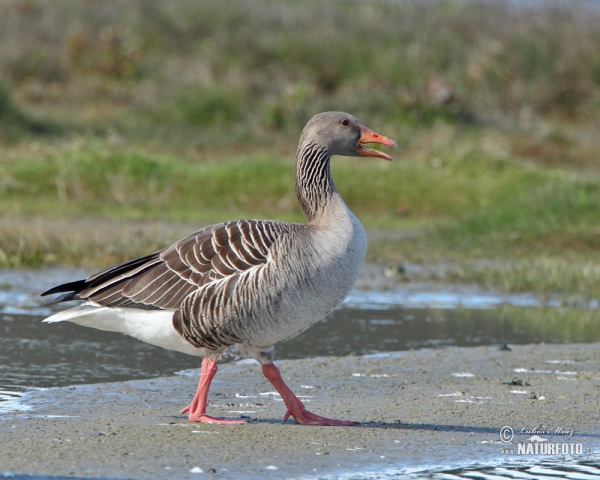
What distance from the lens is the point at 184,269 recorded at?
607cm

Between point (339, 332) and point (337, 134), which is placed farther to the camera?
point (339, 332)

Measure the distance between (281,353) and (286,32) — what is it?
58.9 ft

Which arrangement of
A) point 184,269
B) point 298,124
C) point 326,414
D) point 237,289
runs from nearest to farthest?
point 237,289
point 184,269
point 326,414
point 298,124

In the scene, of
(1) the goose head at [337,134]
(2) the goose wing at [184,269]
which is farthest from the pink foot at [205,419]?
(1) the goose head at [337,134]

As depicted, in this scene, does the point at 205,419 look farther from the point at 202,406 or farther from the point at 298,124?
the point at 298,124

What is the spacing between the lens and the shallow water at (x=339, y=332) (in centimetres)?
725

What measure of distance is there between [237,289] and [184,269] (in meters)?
0.44

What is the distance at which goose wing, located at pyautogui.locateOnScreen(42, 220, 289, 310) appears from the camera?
591cm

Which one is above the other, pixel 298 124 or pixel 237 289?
pixel 298 124

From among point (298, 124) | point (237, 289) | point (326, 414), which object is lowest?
point (326, 414)

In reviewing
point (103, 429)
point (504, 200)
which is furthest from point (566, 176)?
point (103, 429)

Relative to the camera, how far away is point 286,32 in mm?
25156

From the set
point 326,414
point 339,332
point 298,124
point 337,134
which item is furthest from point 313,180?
point 298,124

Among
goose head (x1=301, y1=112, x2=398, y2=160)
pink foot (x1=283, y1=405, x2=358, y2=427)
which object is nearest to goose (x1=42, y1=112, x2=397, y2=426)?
pink foot (x1=283, y1=405, x2=358, y2=427)
